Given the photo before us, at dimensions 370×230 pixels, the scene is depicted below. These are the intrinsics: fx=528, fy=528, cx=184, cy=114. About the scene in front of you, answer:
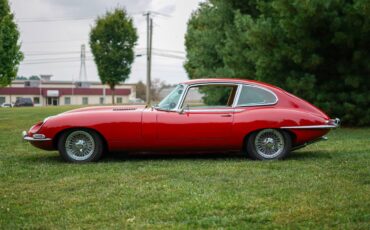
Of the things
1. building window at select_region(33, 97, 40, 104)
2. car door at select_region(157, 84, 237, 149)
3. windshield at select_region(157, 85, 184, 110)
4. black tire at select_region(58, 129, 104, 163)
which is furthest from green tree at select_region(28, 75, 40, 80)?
car door at select_region(157, 84, 237, 149)

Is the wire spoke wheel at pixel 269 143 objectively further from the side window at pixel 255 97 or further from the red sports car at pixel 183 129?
the side window at pixel 255 97

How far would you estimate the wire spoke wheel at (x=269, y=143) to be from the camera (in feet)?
26.6

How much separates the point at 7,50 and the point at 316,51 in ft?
41.7

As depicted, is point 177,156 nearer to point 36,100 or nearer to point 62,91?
point 36,100

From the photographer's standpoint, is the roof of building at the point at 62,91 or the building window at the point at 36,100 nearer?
the roof of building at the point at 62,91

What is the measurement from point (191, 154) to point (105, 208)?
387 centimetres

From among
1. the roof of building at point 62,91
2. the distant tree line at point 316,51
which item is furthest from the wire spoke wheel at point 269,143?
the roof of building at point 62,91

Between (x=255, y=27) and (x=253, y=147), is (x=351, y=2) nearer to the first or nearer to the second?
(x=255, y=27)

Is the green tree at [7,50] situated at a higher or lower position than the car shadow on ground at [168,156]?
higher

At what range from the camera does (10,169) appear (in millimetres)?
7566

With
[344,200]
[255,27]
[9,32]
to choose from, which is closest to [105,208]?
[344,200]

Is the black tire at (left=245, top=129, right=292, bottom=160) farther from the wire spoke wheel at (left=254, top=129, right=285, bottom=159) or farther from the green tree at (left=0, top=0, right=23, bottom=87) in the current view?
the green tree at (left=0, top=0, right=23, bottom=87)

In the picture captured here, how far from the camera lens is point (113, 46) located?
122 feet

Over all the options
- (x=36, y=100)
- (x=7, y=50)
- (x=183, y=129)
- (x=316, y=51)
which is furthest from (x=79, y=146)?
(x=36, y=100)
